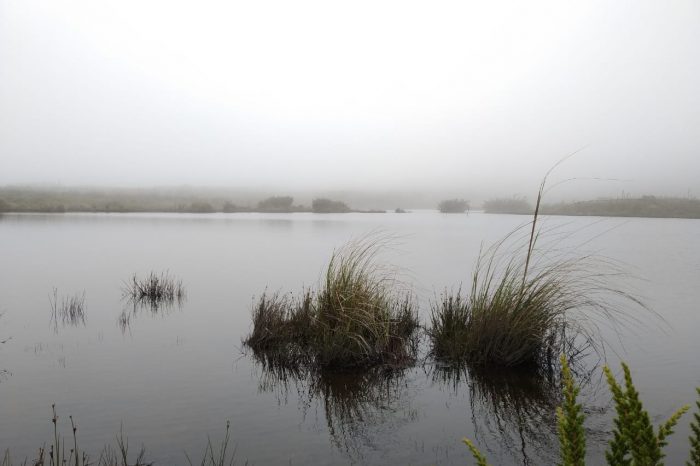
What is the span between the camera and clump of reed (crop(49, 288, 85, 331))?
9414 mm

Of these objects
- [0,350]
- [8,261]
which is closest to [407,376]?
[0,350]

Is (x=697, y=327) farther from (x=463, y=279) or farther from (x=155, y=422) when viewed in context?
(x=155, y=422)

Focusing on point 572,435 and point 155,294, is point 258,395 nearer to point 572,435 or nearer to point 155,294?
point 572,435

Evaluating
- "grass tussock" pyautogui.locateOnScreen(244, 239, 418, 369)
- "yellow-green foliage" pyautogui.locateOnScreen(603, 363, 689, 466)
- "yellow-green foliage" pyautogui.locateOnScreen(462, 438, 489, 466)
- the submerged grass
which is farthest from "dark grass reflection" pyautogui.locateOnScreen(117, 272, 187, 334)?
"yellow-green foliage" pyautogui.locateOnScreen(603, 363, 689, 466)

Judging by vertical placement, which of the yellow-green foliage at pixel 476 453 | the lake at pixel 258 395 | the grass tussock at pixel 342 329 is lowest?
the lake at pixel 258 395

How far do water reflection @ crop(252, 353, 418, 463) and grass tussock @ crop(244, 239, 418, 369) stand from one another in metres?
0.28

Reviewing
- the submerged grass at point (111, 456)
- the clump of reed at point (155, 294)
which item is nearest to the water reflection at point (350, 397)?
the submerged grass at point (111, 456)

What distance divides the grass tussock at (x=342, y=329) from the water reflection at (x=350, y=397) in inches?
11.1

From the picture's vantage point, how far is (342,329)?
22.2ft

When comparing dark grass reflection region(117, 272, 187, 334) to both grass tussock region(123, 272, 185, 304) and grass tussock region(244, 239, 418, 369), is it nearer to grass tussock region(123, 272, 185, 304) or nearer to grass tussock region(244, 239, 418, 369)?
grass tussock region(123, 272, 185, 304)

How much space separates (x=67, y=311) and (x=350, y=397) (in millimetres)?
7847

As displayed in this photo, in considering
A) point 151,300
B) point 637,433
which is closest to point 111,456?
point 637,433

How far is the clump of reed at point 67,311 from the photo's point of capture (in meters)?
9.41

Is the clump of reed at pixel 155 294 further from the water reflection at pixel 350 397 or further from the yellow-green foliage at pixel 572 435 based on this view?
the yellow-green foliage at pixel 572 435
